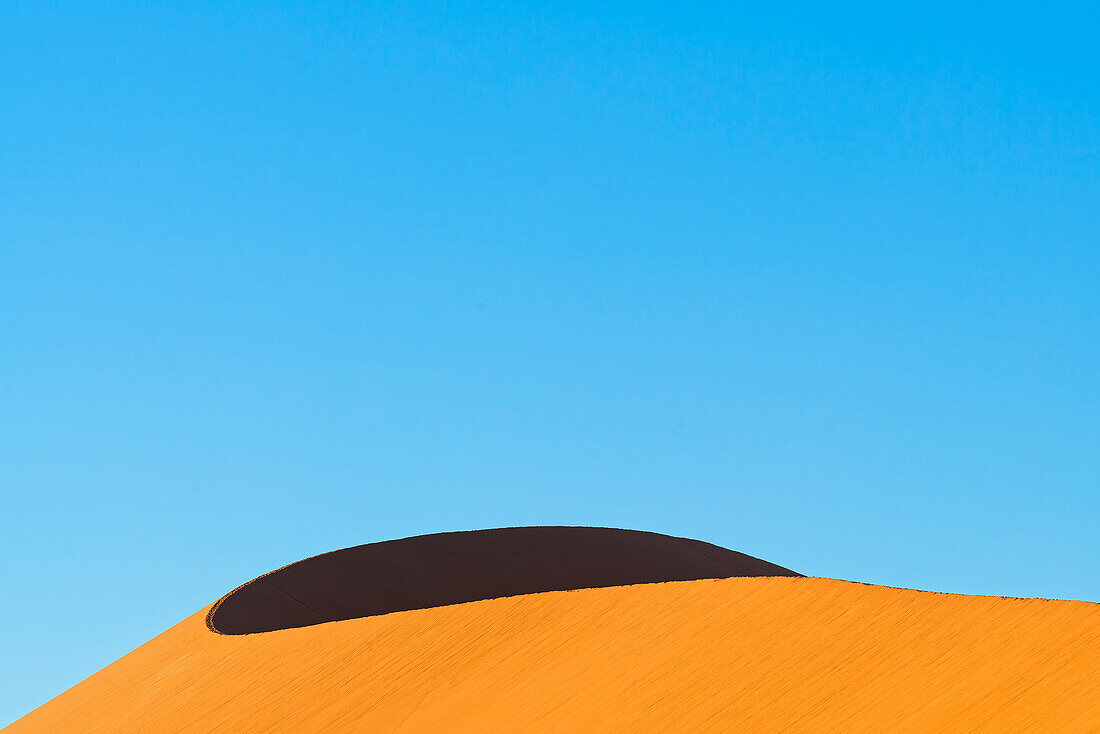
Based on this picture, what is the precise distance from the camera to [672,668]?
12.5 meters

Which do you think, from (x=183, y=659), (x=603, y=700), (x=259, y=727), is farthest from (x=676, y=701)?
(x=183, y=659)

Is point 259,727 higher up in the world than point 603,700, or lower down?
higher up

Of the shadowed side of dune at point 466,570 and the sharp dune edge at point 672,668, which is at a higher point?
the shadowed side of dune at point 466,570

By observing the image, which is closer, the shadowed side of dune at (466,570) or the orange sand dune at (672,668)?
the orange sand dune at (672,668)

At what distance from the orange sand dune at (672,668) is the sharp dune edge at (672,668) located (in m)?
0.02

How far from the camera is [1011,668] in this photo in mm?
9992

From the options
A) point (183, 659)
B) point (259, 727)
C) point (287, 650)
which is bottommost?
point (259, 727)

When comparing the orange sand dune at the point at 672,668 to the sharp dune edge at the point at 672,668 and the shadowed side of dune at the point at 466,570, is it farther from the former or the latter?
the shadowed side of dune at the point at 466,570

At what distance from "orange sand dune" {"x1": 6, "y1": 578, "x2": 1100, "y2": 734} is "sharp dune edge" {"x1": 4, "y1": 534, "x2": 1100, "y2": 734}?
2 cm

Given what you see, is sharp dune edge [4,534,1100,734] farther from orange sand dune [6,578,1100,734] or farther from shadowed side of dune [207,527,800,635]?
shadowed side of dune [207,527,800,635]

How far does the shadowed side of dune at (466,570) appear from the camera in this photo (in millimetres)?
27688

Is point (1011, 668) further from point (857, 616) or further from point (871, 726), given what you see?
point (857, 616)

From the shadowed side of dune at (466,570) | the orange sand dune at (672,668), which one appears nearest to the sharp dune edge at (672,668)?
the orange sand dune at (672,668)

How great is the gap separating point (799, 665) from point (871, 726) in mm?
1542
